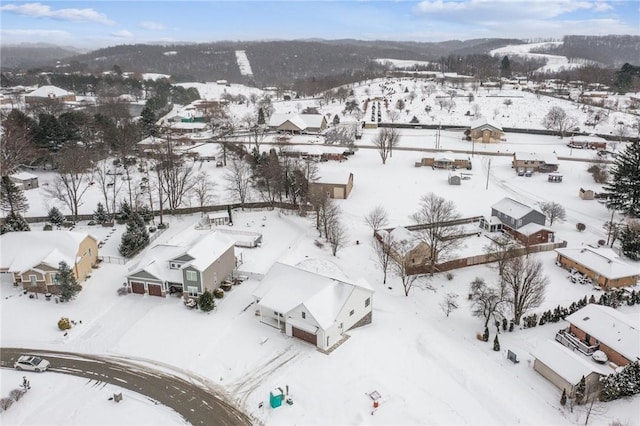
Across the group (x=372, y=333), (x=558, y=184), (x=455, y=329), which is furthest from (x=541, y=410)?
(x=558, y=184)

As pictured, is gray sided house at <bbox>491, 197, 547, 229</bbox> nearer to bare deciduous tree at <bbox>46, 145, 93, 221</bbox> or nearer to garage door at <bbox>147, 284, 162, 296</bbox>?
garage door at <bbox>147, 284, 162, 296</bbox>

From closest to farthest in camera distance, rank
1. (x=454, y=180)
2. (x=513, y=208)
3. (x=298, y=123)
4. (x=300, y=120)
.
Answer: (x=513, y=208) → (x=454, y=180) → (x=298, y=123) → (x=300, y=120)

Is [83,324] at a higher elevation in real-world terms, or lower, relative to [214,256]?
lower

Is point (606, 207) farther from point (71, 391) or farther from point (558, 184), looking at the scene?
point (71, 391)

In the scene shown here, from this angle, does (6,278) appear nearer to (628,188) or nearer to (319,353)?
(319,353)

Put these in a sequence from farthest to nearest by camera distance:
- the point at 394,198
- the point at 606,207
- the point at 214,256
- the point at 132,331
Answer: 1. the point at 394,198
2. the point at 606,207
3. the point at 214,256
4. the point at 132,331

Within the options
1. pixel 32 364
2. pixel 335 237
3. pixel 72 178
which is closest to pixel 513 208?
pixel 335 237

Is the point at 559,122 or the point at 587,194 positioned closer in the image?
the point at 587,194
